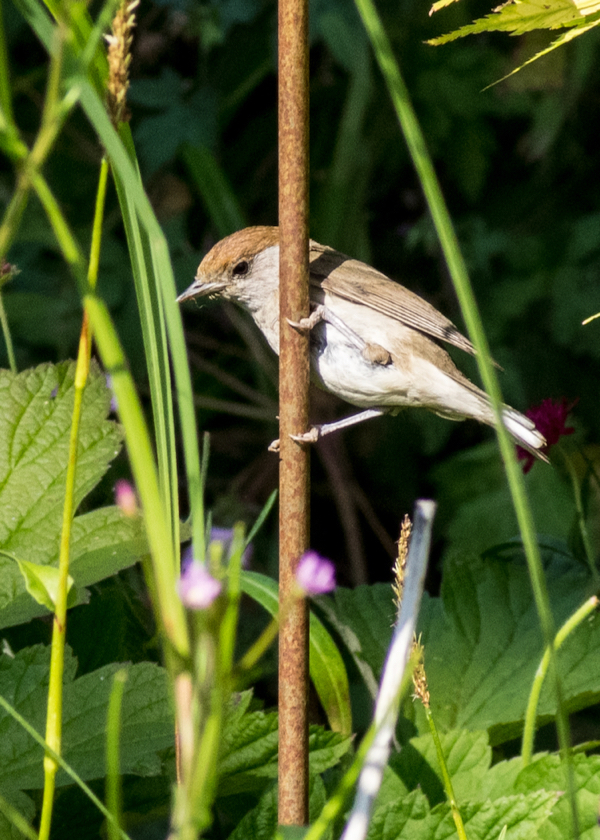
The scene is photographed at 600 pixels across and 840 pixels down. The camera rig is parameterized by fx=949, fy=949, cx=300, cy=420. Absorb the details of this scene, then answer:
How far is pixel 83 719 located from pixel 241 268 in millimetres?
1088

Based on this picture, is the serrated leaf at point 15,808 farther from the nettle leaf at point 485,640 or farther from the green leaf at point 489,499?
the green leaf at point 489,499

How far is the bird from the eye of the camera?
169 cm

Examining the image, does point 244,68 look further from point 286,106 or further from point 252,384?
point 286,106

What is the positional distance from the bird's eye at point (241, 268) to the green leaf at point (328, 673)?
2.71 ft

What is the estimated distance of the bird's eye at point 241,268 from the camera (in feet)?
6.55

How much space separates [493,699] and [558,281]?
86.0 inches

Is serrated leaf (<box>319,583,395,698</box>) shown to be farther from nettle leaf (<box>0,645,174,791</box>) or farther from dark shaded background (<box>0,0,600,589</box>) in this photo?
dark shaded background (<box>0,0,600,589</box>)

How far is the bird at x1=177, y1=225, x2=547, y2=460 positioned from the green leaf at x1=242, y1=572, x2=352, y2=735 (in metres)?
0.37

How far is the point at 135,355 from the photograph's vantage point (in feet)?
10.8

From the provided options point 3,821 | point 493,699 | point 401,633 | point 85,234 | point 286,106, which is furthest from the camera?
point 85,234

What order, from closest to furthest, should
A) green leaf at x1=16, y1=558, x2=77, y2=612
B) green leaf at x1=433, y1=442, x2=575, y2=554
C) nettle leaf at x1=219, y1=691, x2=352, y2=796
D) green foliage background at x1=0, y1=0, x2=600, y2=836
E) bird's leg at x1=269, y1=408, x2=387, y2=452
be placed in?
green leaf at x1=16, y1=558, x2=77, y2=612 < bird's leg at x1=269, y1=408, x2=387, y2=452 < nettle leaf at x1=219, y1=691, x2=352, y2=796 < green leaf at x1=433, y1=442, x2=575, y2=554 < green foliage background at x1=0, y1=0, x2=600, y2=836

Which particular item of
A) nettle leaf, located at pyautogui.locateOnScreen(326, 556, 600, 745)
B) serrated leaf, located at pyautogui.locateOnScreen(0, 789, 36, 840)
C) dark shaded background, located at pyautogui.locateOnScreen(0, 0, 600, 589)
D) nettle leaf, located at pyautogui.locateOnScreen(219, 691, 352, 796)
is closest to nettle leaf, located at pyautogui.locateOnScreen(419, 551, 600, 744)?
nettle leaf, located at pyautogui.locateOnScreen(326, 556, 600, 745)

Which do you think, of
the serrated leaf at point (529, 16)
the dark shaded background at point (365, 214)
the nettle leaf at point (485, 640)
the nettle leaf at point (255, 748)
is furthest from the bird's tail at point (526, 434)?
the dark shaded background at point (365, 214)

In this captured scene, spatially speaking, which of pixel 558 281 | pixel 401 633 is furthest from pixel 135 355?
pixel 401 633
